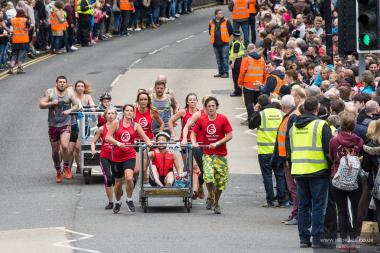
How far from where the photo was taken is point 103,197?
22328mm

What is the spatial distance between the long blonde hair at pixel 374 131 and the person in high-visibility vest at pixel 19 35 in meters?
24.6

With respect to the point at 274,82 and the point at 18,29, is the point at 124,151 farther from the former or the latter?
the point at 18,29

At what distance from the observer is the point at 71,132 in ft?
81.7

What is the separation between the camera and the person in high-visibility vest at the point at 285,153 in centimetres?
1933

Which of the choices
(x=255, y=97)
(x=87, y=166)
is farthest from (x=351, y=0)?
(x=255, y=97)

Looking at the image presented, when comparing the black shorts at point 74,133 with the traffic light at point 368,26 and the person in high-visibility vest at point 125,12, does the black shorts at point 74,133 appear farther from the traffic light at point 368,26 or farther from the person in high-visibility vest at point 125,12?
the person in high-visibility vest at point 125,12

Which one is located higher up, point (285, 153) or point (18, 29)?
point (18, 29)

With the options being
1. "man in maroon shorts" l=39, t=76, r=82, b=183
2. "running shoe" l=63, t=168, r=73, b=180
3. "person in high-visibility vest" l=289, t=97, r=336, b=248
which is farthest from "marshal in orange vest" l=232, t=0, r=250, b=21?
"person in high-visibility vest" l=289, t=97, r=336, b=248

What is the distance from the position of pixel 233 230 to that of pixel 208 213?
2000 mm

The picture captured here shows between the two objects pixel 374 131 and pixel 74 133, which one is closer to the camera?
pixel 374 131

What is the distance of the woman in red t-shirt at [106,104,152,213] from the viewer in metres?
20.2

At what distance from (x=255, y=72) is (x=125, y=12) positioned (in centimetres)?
2029

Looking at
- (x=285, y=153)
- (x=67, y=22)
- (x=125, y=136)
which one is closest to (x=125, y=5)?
(x=67, y=22)

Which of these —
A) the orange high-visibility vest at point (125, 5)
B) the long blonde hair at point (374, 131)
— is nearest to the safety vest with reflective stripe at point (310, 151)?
the long blonde hair at point (374, 131)
